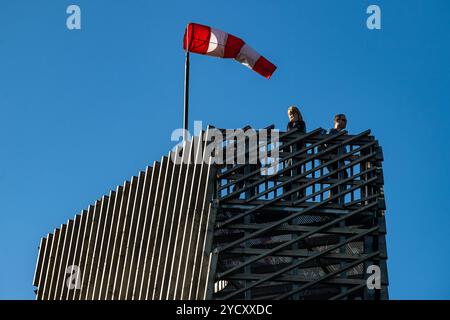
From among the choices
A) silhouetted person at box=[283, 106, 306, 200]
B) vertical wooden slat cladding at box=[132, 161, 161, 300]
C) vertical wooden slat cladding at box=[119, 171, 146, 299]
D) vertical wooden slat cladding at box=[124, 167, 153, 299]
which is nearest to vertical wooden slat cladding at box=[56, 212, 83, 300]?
vertical wooden slat cladding at box=[119, 171, 146, 299]

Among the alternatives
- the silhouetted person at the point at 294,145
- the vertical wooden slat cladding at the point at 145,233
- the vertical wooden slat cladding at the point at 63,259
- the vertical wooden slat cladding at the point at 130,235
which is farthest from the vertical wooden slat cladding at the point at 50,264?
the silhouetted person at the point at 294,145

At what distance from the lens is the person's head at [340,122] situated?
41250mm

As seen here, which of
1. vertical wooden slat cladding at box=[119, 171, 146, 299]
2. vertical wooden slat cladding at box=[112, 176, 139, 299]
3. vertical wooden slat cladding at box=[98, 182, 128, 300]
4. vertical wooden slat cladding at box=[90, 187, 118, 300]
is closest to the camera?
vertical wooden slat cladding at box=[119, 171, 146, 299]

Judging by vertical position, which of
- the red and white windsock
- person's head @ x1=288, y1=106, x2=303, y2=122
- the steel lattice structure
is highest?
the red and white windsock

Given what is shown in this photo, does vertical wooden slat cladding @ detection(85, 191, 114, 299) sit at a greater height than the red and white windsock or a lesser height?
lesser

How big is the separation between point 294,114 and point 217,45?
6952 mm

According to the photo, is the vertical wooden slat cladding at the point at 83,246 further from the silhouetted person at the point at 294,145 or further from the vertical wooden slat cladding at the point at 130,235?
the silhouetted person at the point at 294,145

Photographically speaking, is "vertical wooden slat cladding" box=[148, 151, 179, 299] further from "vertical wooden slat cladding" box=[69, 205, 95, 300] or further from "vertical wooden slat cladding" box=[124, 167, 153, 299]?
"vertical wooden slat cladding" box=[69, 205, 95, 300]

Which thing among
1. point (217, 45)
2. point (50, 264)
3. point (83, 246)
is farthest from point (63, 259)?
point (217, 45)

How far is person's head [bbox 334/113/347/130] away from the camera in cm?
4125

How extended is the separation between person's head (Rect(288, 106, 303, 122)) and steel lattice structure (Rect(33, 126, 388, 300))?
1.27 feet

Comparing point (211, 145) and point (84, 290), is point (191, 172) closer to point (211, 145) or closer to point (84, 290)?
point (211, 145)

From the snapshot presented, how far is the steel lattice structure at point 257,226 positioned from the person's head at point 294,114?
15.2 inches
